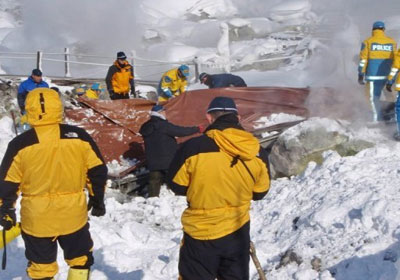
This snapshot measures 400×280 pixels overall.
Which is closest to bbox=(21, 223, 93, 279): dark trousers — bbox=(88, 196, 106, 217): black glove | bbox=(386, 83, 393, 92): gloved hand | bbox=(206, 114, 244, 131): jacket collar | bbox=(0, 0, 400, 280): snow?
bbox=(88, 196, 106, 217): black glove

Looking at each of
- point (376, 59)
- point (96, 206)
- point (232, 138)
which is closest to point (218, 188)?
point (232, 138)

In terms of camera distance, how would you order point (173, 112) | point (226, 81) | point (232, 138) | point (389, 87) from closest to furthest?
point (232, 138)
point (389, 87)
point (173, 112)
point (226, 81)

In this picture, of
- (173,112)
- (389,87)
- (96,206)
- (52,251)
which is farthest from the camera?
(173,112)

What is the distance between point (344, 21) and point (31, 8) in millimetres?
28199

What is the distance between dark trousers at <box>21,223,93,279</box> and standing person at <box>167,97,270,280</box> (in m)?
0.89

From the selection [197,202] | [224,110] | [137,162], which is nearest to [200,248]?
[197,202]

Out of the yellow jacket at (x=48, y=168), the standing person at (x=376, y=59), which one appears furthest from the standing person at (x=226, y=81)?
the yellow jacket at (x=48, y=168)

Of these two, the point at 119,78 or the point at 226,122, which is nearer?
the point at 226,122

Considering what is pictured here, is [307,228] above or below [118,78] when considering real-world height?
below

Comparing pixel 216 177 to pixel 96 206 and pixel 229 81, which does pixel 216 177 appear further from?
pixel 229 81

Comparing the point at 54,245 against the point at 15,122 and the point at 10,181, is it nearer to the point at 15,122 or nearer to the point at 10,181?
the point at 10,181

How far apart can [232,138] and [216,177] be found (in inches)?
10.5

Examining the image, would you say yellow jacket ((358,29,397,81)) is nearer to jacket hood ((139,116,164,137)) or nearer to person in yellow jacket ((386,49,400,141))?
person in yellow jacket ((386,49,400,141))

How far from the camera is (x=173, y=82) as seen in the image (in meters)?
11.7
